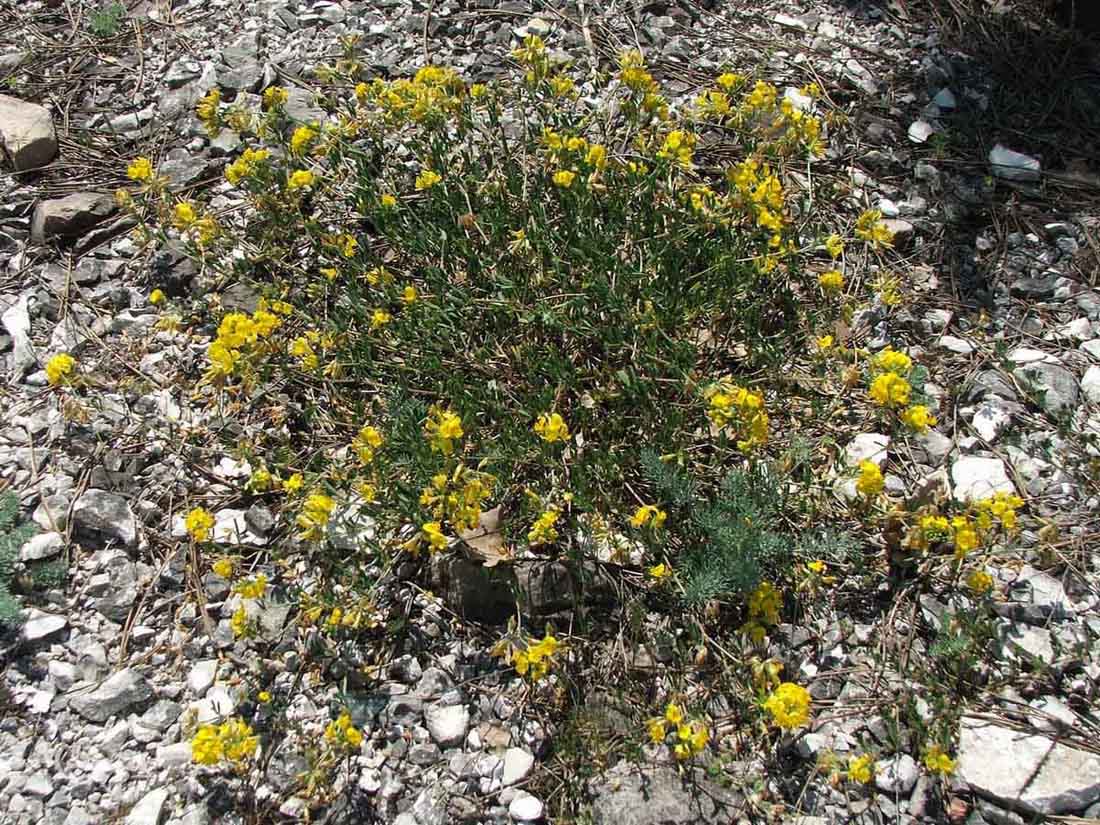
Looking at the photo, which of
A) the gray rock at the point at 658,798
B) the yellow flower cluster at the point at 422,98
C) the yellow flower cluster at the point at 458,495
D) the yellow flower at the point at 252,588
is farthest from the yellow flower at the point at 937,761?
the yellow flower cluster at the point at 422,98

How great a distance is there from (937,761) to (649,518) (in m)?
1.04

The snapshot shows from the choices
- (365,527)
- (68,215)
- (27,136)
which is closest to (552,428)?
(365,527)

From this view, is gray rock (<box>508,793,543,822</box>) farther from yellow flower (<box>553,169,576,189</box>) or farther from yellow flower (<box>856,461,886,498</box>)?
yellow flower (<box>553,169,576,189</box>)

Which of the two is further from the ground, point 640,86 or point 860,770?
point 640,86

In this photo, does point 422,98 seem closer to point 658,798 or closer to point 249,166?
point 249,166

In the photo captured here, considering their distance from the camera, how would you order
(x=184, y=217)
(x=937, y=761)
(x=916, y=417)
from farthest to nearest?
1. (x=184, y=217)
2. (x=916, y=417)
3. (x=937, y=761)

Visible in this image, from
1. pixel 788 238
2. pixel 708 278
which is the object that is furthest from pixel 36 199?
pixel 788 238

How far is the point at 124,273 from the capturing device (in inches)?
149

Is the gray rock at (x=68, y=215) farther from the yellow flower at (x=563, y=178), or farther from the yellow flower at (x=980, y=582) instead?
the yellow flower at (x=980, y=582)

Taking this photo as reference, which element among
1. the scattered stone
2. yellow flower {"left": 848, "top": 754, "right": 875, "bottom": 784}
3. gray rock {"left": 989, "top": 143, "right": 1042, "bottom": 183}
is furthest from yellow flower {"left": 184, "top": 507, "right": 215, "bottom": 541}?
gray rock {"left": 989, "top": 143, "right": 1042, "bottom": 183}

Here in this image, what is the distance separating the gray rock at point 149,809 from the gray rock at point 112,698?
0.96 feet

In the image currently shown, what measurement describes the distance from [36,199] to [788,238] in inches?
131

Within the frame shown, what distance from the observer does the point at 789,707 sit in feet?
7.97

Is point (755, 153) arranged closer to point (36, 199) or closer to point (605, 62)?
point (605, 62)
